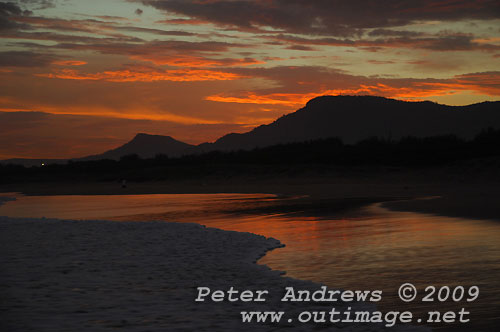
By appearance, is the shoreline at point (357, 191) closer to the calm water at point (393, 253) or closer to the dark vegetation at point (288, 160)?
the calm water at point (393, 253)

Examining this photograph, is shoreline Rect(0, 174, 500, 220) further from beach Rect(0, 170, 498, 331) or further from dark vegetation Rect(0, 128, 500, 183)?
beach Rect(0, 170, 498, 331)

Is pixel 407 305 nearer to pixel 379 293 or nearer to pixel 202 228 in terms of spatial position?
pixel 379 293

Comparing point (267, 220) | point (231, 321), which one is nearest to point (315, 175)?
point (267, 220)

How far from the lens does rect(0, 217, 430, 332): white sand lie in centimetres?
720

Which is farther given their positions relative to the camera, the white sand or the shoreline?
the shoreline

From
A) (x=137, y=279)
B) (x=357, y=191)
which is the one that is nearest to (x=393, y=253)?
(x=137, y=279)

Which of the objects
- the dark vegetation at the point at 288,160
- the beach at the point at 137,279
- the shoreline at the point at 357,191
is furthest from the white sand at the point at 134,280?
the dark vegetation at the point at 288,160

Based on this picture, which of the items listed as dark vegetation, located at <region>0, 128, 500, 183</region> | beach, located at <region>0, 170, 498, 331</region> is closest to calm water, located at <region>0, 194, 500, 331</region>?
beach, located at <region>0, 170, 498, 331</region>

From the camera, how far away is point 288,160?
225ft

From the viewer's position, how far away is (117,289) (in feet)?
29.5

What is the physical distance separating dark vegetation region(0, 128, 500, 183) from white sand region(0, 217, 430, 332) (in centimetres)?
4163

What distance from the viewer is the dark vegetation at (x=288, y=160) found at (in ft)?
185

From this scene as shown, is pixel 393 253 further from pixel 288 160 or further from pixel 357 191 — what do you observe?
pixel 288 160

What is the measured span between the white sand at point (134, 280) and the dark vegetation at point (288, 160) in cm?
4163
